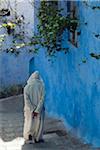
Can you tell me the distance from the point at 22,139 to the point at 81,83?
6.38ft

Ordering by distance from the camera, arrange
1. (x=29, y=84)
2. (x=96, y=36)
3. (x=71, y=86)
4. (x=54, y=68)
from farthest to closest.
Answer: (x=54, y=68)
(x=71, y=86)
(x=29, y=84)
(x=96, y=36)

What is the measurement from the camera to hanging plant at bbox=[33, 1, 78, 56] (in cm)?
1011

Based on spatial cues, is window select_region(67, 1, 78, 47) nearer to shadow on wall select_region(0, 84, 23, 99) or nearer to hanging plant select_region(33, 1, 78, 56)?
hanging plant select_region(33, 1, 78, 56)

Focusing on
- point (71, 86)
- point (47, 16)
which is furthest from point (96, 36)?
point (71, 86)

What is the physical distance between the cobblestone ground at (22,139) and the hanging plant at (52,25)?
1936 mm

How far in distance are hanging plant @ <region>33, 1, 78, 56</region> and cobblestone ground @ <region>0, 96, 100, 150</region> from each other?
194 cm

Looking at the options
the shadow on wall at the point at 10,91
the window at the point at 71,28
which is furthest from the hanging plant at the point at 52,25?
the shadow on wall at the point at 10,91

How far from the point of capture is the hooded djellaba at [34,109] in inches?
413

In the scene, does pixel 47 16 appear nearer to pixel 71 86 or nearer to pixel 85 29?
pixel 85 29

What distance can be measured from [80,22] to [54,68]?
9.54 ft

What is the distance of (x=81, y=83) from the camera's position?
1039 cm

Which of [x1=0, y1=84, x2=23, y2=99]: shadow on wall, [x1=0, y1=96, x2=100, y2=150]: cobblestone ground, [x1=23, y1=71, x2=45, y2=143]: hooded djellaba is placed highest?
[x1=23, y1=71, x2=45, y2=143]: hooded djellaba

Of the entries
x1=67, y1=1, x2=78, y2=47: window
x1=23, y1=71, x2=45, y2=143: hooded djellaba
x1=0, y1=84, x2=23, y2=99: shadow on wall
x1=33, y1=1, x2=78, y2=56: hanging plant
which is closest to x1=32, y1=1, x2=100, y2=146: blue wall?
x1=67, y1=1, x2=78, y2=47: window

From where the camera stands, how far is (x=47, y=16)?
34.4 ft
